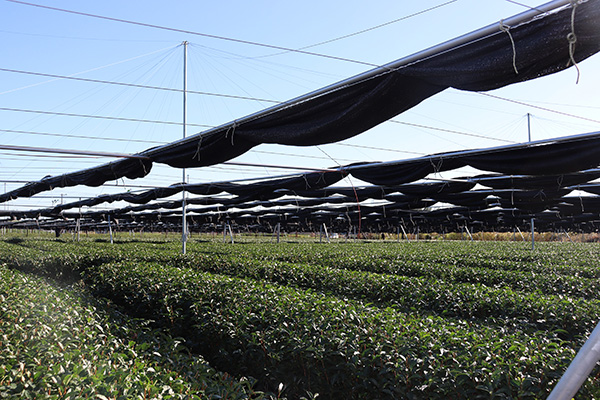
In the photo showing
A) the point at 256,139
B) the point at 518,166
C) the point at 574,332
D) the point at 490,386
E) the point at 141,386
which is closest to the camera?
the point at 141,386

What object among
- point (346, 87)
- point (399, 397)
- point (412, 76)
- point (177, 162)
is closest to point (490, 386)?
point (399, 397)

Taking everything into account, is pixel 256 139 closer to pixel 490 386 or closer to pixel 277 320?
pixel 277 320

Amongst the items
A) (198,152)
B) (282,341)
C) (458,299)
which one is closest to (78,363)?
(282,341)

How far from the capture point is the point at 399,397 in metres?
2.94

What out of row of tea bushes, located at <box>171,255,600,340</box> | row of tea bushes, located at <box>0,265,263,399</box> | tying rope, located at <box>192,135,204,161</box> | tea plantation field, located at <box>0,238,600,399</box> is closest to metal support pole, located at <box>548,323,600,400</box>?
tea plantation field, located at <box>0,238,600,399</box>

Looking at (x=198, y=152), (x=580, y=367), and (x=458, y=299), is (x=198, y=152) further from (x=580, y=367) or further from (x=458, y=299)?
(x=580, y=367)

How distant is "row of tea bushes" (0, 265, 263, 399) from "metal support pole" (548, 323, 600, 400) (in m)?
1.81

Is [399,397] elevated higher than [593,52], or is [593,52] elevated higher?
[593,52]

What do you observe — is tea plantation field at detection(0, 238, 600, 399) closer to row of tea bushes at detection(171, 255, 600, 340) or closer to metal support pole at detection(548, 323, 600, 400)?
row of tea bushes at detection(171, 255, 600, 340)

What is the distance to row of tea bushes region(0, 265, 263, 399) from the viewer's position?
2127 mm

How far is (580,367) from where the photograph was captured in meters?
1.50

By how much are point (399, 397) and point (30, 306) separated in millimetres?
3391

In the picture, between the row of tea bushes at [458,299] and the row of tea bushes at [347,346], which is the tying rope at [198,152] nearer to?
the row of tea bushes at [347,346]

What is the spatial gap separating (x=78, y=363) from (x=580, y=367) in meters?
2.66
